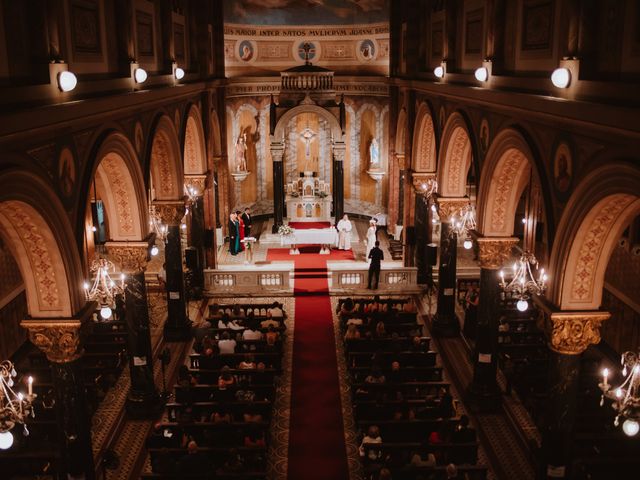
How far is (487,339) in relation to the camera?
15.8 meters

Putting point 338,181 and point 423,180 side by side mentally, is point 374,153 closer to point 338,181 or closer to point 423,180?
point 338,181

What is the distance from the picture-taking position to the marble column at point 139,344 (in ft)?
49.4

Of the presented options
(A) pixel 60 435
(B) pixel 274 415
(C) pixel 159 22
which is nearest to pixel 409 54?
(C) pixel 159 22

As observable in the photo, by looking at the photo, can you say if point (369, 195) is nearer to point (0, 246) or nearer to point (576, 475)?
point (0, 246)

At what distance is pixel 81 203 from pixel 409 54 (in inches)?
563

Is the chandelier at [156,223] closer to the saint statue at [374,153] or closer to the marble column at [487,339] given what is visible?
the marble column at [487,339]

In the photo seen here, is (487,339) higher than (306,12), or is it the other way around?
(306,12)

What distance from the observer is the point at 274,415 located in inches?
617

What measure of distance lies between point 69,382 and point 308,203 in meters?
20.6

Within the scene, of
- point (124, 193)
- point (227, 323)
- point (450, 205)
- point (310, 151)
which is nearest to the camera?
point (124, 193)

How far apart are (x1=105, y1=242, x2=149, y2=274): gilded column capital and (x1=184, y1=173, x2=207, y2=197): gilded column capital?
295 inches

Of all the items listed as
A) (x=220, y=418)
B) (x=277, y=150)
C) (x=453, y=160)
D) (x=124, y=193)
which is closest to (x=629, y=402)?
(x=220, y=418)

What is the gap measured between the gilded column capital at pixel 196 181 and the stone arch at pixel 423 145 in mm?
7001

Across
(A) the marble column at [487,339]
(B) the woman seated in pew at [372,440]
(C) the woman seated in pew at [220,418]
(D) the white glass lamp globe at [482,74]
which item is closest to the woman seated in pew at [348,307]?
(A) the marble column at [487,339]
